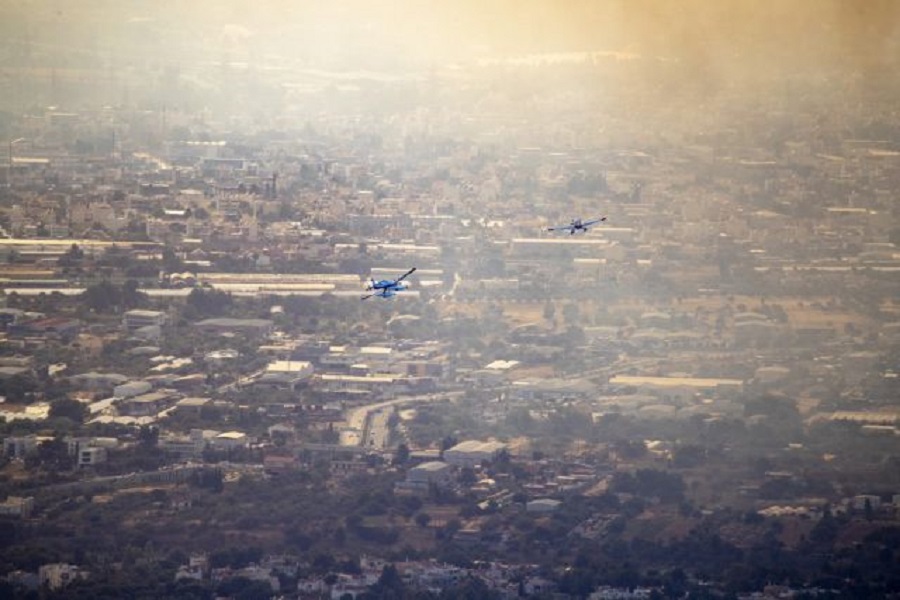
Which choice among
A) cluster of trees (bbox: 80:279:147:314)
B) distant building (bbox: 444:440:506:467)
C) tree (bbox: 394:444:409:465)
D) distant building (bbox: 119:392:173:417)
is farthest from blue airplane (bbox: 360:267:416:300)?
distant building (bbox: 119:392:173:417)

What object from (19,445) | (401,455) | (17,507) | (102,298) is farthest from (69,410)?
(102,298)

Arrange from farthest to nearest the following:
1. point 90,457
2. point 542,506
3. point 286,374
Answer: point 286,374, point 90,457, point 542,506

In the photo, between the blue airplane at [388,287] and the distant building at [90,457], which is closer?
the blue airplane at [388,287]

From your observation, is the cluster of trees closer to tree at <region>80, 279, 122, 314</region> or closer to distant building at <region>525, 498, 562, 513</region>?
tree at <region>80, 279, 122, 314</region>

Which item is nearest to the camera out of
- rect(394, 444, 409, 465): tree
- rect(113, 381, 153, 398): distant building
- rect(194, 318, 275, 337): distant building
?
rect(394, 444, 409, 465): tree

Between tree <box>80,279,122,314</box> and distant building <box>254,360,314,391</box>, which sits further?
tree <box>80,279,122,314</box>

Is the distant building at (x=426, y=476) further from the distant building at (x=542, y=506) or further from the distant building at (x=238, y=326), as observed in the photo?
the distant building at (x=238, y=326)

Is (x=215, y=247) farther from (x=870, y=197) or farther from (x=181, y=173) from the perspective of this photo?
(x=870, y=197)

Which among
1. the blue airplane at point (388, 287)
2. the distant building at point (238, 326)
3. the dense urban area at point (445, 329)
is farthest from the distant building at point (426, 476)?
the distant building at point (238, 326)

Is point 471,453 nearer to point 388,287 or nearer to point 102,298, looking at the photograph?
point 102,298

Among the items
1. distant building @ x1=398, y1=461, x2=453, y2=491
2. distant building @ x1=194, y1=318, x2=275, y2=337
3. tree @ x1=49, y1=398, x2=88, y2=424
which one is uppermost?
distant building @ x1=194, y1=318, x2=275, y2=337
